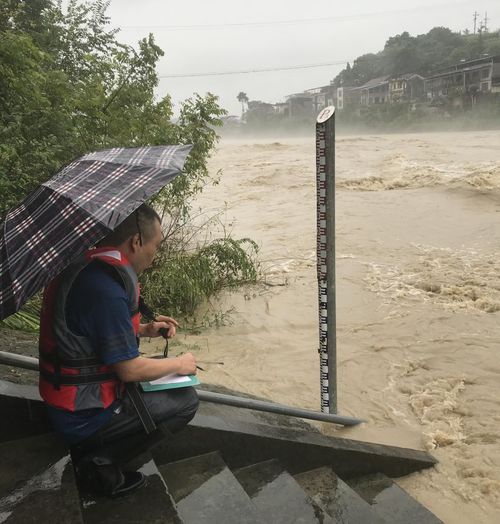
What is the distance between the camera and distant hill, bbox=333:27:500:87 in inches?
1928

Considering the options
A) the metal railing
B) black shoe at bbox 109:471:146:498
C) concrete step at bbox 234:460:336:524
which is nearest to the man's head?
the metal railing

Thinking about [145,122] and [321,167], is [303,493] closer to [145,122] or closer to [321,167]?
[321,167]

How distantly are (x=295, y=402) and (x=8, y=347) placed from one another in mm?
2414

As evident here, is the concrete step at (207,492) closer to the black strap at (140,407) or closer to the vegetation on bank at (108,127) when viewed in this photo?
the black strap at (140,407)

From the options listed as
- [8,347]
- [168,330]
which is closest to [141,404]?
[168,330]

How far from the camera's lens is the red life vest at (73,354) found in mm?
1858

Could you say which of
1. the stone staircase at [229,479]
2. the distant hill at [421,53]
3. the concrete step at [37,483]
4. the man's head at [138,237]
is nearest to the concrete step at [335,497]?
the stone staircase at [229,479]

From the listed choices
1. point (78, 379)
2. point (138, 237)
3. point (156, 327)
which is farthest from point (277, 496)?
point (138, 237)

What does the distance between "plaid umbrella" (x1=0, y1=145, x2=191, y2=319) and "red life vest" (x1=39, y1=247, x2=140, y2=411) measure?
0.55 feet

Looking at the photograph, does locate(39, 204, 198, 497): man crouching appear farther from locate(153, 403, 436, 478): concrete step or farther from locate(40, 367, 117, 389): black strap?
locate(153, 403, 436, 478): concrete step

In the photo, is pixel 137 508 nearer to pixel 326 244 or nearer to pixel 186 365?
pixel 186 365

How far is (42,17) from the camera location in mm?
8867

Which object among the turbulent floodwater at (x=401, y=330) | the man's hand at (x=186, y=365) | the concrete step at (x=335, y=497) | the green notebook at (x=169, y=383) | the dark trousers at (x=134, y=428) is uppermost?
the man's hand at (x=186, y=365)

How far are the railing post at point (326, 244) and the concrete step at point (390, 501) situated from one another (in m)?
0.62
